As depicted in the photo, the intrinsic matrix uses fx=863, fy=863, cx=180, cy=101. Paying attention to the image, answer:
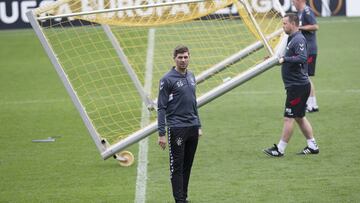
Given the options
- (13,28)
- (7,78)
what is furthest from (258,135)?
(13,28)

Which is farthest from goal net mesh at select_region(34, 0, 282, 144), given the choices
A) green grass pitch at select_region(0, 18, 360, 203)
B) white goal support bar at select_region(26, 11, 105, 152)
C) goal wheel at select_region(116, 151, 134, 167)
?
green grass pitch at select_region(0, 18, 360, 203)

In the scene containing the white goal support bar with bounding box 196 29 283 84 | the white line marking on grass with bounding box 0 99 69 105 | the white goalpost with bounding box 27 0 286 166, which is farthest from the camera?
the white line marking on grass with bounding box 0 99 69 105

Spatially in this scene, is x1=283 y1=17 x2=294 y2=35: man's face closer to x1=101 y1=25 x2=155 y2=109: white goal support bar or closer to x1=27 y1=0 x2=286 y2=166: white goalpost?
x1=27 y1=0 x2=286 y2=166: white goalpost

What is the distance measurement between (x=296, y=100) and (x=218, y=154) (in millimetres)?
1467

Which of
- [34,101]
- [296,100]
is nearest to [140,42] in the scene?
[34,101]

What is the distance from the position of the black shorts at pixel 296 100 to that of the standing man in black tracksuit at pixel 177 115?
109 inches

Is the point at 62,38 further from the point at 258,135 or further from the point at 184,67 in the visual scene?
the point at 184,67

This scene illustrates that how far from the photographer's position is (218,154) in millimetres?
12930

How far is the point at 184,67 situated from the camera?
9.84m

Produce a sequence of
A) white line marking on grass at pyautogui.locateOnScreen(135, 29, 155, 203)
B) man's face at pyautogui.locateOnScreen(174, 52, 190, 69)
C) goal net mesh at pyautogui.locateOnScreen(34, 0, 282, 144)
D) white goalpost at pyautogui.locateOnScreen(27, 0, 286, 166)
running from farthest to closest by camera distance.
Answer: goal net mesh at pyautogui.locateOnScreen(34, 0, 282, 144)
white goalpost at pyautogui.locateOnScreen(27, 0, 286, 166)
white line marking on grass at pyautogui.locateOnScreen(135, 29, 155, 203)
man's face at pyautogui.locateOnScreen(174, 52, 190, 69)

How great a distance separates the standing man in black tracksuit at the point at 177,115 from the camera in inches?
388

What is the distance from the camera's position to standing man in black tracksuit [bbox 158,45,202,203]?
32.3 feet

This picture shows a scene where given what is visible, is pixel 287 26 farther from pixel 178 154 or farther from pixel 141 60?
pixel 141 60

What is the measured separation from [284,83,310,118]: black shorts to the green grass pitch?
646 millimetres
